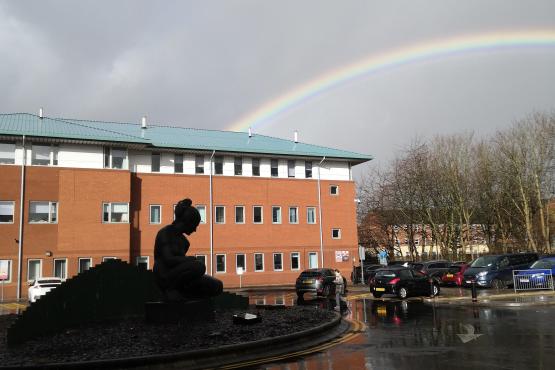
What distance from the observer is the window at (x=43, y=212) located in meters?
33.9

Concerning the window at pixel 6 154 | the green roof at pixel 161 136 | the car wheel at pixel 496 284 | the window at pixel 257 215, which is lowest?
the car wheel at pixel 496 284

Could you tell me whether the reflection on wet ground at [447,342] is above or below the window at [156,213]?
below

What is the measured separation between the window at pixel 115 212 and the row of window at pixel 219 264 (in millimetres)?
2802

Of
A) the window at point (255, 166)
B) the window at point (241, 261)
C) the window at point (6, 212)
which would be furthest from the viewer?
the window at point (255, 166)

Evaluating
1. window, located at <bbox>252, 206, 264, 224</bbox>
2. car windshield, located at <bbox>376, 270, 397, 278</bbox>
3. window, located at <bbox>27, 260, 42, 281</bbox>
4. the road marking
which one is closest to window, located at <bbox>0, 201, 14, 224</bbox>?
window, located at <bbox>27, 260, 42, 281</bbox>

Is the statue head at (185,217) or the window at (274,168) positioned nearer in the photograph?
the statue head at (185,217)

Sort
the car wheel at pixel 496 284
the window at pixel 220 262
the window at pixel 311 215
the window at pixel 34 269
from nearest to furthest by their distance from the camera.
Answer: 1. the car wheel at pixel 496 284
2. the window at pixel 34 269
3. the window at pixel 220 262
4. the window at pixel 311 215

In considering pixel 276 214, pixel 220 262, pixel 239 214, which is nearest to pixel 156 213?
pixel 220 262

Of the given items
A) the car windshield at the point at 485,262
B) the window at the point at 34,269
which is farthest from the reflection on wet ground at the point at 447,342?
the window at the point at 34,269

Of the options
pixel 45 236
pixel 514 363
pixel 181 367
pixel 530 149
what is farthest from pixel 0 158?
pixel 530 149

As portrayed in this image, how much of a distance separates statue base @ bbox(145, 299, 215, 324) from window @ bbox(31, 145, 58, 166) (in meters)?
25.6

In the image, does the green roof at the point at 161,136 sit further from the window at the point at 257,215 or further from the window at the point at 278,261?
the window at the point at 278,261

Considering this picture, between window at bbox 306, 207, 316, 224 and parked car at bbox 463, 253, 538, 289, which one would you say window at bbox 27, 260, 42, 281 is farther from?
parked car at bbox 463, 253, 538, 289

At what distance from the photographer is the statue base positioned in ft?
41.1
